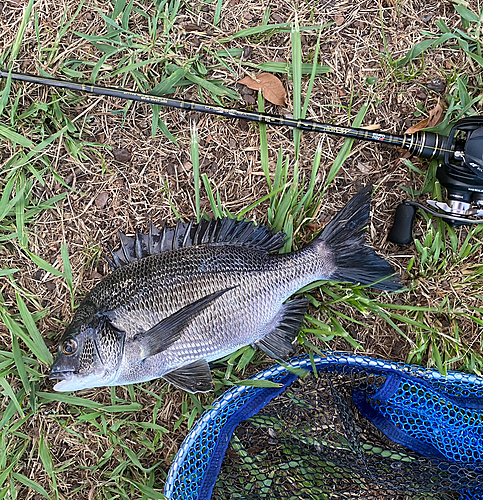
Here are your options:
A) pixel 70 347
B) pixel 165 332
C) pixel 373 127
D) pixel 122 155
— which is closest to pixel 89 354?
pixel 70 347

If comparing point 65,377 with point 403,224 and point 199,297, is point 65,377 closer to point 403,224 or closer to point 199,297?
point 199,297

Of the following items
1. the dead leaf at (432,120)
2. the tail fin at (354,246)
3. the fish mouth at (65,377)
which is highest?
the dead leaf at (432,120)

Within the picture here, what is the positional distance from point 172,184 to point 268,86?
2.90 feet

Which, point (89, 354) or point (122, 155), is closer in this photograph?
point (89, 354)

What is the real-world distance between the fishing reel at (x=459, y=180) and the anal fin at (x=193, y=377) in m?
1.48

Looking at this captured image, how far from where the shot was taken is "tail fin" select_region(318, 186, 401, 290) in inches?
111

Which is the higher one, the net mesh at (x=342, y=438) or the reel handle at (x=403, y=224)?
the reel handle at (x=403, y=224)

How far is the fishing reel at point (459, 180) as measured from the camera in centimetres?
Result: 263

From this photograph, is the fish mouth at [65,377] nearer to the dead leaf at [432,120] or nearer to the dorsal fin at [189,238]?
the dorsal fin at [189,238]

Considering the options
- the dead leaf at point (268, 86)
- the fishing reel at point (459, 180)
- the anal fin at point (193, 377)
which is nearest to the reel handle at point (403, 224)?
the fishing reel at point (459, 180)

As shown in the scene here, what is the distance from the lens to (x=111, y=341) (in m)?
2.55

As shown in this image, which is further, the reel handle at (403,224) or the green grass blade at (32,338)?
the reel handle at (403,224)

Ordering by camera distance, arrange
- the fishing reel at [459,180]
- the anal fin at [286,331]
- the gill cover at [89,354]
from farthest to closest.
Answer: the anal fin at [286,331] < the fishing reel at [459,180] < the gill cover at [89,354]

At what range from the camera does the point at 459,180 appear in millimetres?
2752
